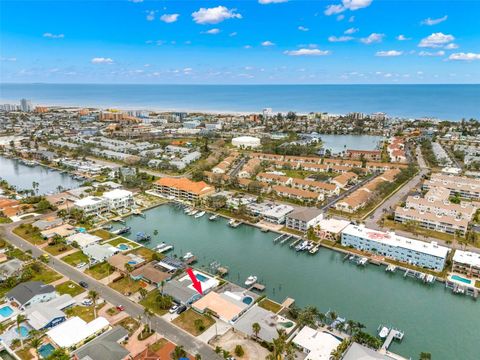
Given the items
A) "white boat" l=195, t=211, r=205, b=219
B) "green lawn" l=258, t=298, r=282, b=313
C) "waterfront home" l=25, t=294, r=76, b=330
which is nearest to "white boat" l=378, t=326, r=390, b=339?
"green lawn" l=258, t=298, r=282, b=313

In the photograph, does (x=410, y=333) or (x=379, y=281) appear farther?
(x=379, y=281)

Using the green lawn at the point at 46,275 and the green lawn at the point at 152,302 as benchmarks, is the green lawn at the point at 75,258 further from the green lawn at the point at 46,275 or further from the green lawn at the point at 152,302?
the green lawn at the point at 152,302

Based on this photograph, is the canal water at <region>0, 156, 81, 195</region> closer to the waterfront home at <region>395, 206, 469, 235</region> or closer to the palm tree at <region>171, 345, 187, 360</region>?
the palm tree at <region>171, 345, 187, 360</region>

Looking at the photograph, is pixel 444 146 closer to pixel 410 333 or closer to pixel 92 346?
pixel 410 333

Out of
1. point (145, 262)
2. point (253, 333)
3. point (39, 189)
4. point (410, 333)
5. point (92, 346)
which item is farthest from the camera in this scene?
point (39, 189)

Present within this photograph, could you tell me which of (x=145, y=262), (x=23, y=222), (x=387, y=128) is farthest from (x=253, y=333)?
(x=387, y=128)

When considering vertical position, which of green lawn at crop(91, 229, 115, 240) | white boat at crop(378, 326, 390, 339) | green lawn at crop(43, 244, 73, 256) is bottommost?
white boat at crop(378, 326, 390, 339)

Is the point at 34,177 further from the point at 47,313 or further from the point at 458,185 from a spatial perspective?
the point at 458,185
